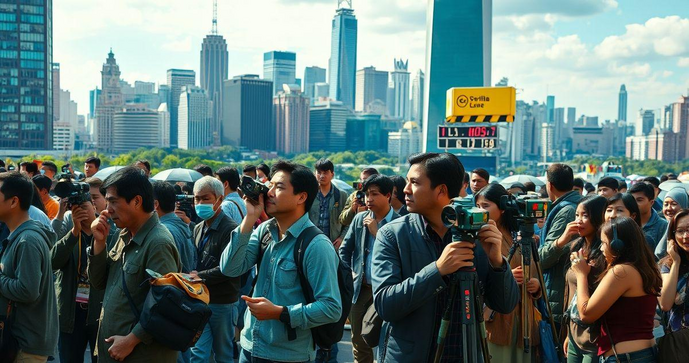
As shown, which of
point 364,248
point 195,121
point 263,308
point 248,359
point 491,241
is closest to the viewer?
point 491,241

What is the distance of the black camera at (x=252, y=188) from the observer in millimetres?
3562

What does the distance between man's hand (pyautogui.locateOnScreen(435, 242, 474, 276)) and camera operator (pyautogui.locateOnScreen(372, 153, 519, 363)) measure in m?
0.06

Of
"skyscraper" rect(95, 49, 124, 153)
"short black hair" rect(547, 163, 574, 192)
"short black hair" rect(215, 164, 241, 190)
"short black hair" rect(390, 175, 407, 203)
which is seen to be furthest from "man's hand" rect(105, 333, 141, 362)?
"skyscraper" rect(95, 49, 124, 153)

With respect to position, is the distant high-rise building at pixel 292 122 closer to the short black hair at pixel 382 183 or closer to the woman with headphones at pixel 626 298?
the short black hair at pixel 382 183

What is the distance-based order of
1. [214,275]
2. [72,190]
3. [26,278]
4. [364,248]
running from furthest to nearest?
[364,248]
[214,275]
[72,190]
[26,278]

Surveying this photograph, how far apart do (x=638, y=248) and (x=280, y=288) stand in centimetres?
184

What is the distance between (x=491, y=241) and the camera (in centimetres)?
281

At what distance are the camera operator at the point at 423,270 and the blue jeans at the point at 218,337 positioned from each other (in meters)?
2.14

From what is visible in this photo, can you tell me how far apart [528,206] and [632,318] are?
860 mm

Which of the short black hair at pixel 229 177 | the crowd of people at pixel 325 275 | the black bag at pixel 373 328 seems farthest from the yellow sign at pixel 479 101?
the black bag at pixel 373 328

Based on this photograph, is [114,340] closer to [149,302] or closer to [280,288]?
[149,302]

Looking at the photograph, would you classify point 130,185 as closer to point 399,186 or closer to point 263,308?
point 263,308

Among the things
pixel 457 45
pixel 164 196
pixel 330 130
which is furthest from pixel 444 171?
pixel 330 130

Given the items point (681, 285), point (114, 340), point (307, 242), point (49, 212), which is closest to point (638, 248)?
point (681, 285)
